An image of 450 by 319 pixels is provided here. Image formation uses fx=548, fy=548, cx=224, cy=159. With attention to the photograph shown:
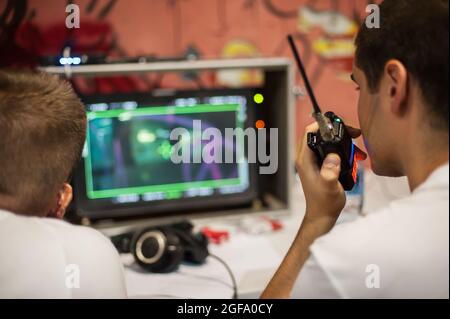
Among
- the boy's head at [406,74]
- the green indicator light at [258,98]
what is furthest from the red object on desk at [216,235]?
the boy's head at [406,74]

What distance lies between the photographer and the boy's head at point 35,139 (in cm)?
73

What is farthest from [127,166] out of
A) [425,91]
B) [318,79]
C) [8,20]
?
[425,91]

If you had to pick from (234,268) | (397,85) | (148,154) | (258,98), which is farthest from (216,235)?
(397,85)

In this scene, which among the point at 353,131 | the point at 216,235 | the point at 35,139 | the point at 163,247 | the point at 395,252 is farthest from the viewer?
the point at 216,235

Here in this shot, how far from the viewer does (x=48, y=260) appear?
707 mm

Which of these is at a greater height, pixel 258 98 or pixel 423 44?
pixel 423 44

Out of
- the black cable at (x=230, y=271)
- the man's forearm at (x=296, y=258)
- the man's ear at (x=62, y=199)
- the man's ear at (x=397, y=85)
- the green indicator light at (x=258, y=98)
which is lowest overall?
the black cable at (x=230, y=271)

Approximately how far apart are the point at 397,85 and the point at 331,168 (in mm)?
167

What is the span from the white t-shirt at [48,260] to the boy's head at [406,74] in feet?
1.41

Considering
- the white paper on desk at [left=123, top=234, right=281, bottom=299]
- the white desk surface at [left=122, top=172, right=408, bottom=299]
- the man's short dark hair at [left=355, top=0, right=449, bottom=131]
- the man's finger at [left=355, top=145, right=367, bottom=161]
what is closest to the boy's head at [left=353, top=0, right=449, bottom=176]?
the man's short dark hair at [left=355, top=0, right=449, bottom=131]

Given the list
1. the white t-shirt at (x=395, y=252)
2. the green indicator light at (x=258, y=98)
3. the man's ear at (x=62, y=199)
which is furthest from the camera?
the green indicator light at (x=258, y=98)

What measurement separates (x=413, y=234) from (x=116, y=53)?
1244 millimetres

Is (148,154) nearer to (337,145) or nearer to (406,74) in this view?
(337,145)

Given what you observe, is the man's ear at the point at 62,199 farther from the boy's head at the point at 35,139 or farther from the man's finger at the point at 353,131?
the man's finger at the point at 353,131
